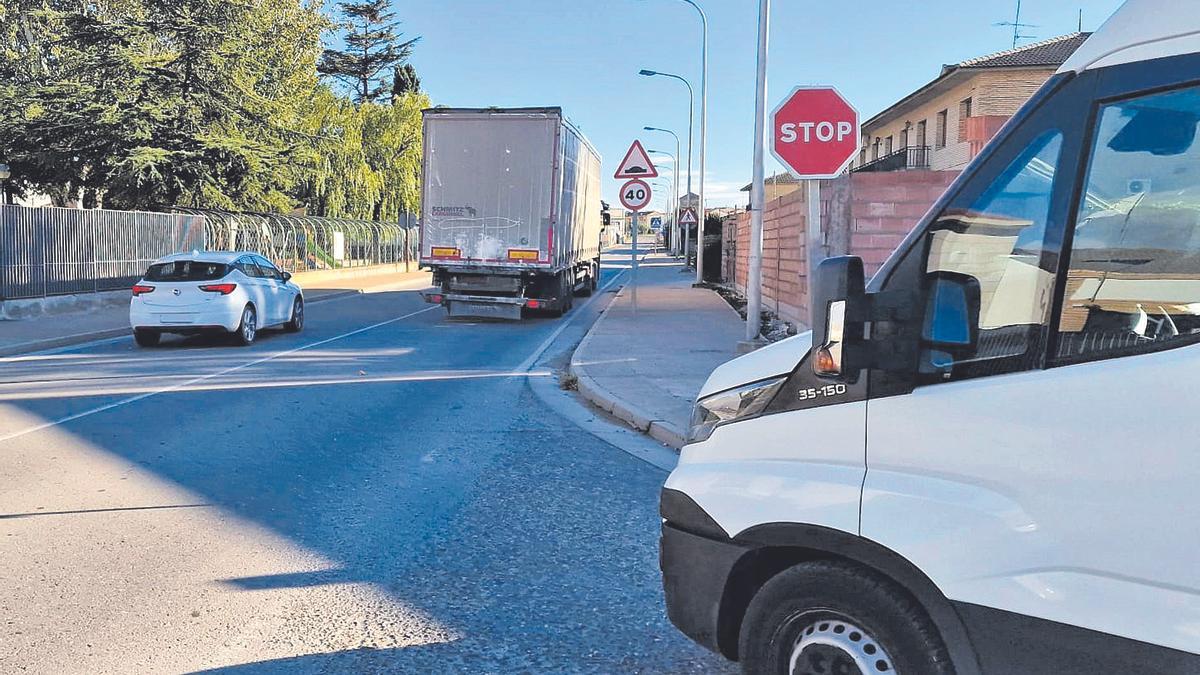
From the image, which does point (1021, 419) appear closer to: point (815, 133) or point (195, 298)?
point (815, 133)

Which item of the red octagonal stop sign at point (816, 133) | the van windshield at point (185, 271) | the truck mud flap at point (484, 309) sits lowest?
the truck mud flap at point (484, 309)

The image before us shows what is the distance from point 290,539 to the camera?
5.42m

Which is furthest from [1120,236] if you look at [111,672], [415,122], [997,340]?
[415,122]

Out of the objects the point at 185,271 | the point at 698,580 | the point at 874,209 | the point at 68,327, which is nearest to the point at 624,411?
the point at 874,209

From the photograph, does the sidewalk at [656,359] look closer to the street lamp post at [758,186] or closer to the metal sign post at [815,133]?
the street lamp post at [758,186]

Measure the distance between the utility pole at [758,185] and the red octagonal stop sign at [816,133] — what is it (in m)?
3.64

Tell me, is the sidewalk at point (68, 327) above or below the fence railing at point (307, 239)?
below

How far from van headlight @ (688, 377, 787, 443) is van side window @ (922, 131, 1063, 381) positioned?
541 millimetres

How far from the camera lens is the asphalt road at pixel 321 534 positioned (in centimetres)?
400

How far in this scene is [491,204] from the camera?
18875mm

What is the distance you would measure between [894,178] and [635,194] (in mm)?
7345

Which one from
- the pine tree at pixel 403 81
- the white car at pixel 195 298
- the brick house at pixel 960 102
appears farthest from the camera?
the pine tree at pixel 403 81

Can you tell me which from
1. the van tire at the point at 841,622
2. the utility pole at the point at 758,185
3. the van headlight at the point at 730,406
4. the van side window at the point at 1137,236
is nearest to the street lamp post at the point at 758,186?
the utility pole at the point at 758,185

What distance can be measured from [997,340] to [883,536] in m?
0.61
